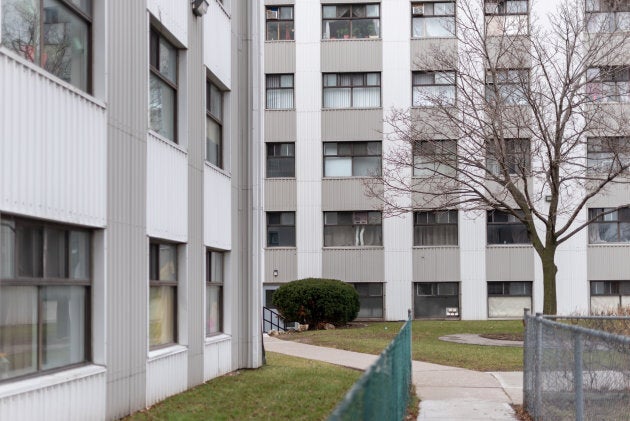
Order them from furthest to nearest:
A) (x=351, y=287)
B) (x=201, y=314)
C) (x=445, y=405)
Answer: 1. (x=351, y=287)
2. (x=201, y=314)
3. (x=445, y=405)

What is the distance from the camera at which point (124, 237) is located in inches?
439

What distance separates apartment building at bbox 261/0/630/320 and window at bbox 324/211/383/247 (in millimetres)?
39

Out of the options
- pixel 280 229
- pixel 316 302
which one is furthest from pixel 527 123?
pixel 280 229

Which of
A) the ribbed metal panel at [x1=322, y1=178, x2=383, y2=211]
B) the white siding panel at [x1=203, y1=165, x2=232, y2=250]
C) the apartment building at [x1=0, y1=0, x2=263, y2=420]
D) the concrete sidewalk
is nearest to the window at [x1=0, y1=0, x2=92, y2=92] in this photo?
the apartment building at [x1=0, y1=0, x2=263, y2=420]

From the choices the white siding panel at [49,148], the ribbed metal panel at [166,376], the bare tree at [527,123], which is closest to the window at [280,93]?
the bare tree at [527,123]

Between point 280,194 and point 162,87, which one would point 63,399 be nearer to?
point 162,87

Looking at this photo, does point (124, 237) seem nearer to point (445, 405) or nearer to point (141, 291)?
point (141, 291)

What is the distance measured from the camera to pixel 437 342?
989 inches

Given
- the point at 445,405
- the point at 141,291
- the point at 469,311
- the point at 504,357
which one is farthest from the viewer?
the point at 469,311

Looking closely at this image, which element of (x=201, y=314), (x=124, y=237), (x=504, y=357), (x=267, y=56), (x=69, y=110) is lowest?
(x=504, y=357)

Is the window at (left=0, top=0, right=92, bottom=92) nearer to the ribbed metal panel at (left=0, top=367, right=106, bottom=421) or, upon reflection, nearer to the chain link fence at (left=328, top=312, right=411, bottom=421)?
the ribbed metal panel at (left=0, top=367, right=106, bottom=421)

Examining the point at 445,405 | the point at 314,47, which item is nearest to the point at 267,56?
the point at 314,47

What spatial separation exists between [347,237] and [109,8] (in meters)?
25.4

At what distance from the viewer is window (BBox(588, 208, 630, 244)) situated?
34.8m
